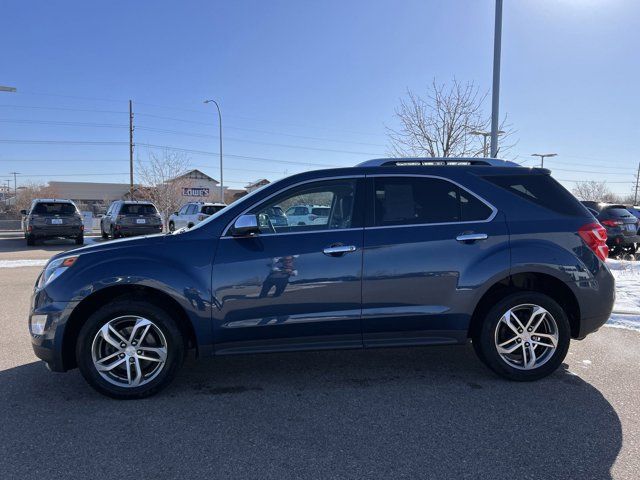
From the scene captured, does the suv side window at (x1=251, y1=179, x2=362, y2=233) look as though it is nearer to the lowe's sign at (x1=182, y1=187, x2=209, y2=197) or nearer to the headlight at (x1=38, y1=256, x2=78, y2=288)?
the headlight at (x1=38, y1=256, x2=78, y2=288)

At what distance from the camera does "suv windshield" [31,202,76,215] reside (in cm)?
1672

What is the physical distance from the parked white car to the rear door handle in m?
0.27

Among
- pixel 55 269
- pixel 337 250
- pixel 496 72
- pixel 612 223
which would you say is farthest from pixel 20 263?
pixel 612 223

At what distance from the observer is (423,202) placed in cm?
397

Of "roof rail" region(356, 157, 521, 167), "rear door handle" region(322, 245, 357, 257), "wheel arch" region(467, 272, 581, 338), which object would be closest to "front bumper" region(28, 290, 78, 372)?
"rear door handle" region(322, 245, 357, 257)

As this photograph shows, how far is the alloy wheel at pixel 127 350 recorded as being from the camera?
3.60 meters

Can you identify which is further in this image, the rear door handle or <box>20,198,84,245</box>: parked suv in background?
<box>20,198,84,245</box>: parked suv in background

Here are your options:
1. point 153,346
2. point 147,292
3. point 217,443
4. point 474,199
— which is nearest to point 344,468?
point 217,443

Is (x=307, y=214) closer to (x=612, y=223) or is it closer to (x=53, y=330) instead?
(x=53, y=330)

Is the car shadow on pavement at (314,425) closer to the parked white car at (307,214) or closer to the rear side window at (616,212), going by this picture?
the parked white car at (307,214)

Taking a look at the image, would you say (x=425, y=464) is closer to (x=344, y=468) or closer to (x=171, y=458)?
(x=344, y=468)

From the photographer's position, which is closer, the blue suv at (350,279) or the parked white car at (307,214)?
the blue suv at (350,279)

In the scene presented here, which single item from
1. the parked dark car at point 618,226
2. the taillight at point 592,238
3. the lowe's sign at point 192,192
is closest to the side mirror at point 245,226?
the taillight at point 592,238

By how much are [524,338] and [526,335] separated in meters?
0.03
